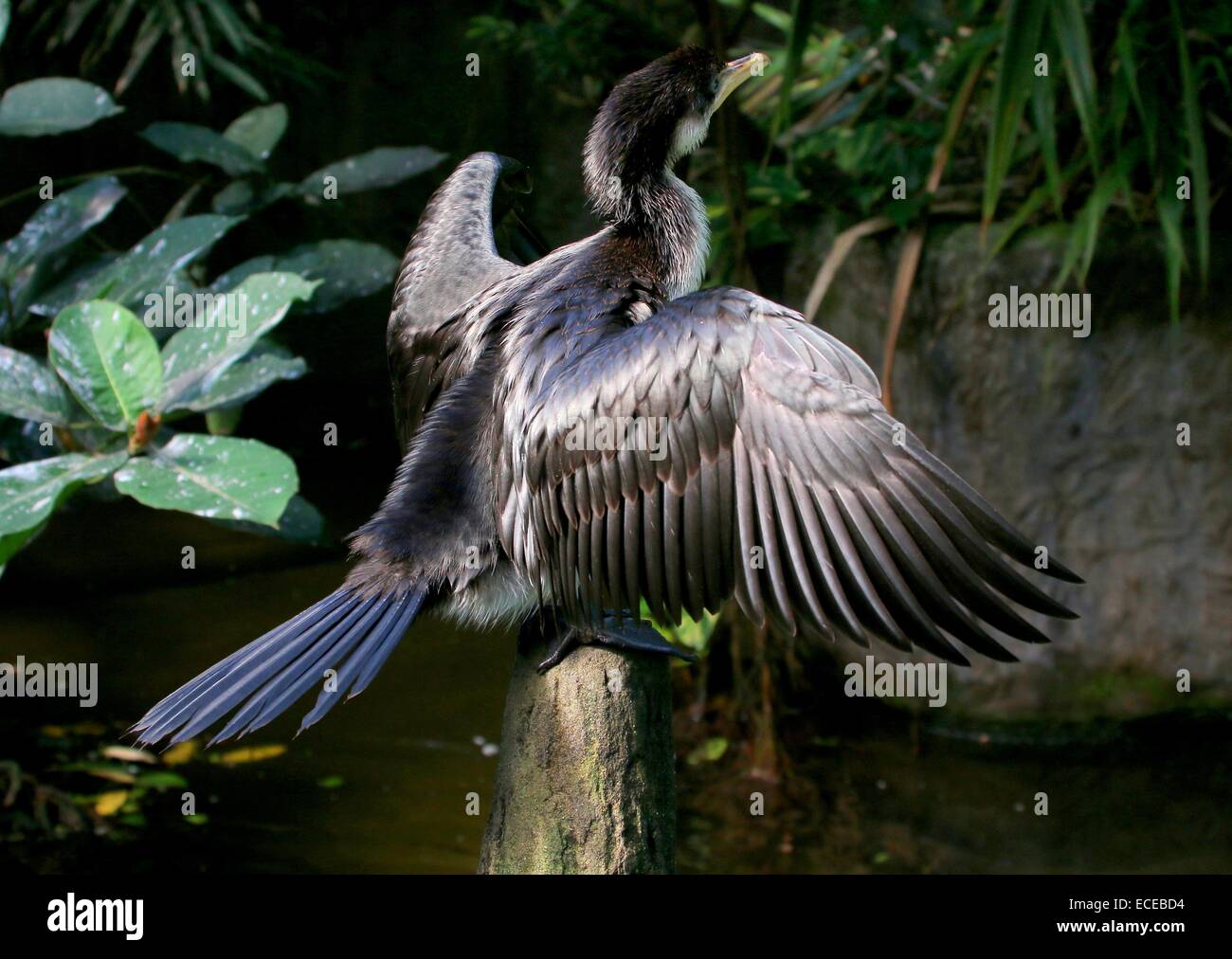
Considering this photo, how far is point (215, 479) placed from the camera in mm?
2559

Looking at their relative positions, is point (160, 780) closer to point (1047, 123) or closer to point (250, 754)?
point (250, 754)

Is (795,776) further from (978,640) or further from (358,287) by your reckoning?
(978,640)

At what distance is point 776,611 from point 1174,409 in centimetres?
268

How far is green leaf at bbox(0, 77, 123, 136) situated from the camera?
11.2ft

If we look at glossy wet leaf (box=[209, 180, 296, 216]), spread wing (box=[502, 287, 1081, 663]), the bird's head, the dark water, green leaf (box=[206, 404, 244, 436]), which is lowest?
the dark water

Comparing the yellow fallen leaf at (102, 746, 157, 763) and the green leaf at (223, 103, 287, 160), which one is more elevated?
the green leaf at (223, 103, 287, 160)

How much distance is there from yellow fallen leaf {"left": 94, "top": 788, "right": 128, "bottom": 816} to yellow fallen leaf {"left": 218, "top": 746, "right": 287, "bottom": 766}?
1.10ft

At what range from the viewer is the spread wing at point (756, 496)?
181 cm

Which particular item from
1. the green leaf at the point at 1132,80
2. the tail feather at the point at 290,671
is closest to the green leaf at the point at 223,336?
the tail feather at the point at 290,671

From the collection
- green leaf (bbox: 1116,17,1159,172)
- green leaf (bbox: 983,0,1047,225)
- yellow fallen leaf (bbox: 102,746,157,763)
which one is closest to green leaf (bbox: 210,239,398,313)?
yellow fallen leaf (bbox: 102,746,157,763)

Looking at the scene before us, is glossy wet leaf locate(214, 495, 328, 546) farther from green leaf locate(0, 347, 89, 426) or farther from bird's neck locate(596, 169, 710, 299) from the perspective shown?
bird's neck locate(596, 169, 710, 299)

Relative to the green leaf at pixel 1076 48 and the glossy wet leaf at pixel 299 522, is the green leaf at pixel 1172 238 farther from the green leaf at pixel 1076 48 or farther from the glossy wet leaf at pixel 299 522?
the glossy wet leaf at pixel 299 522
